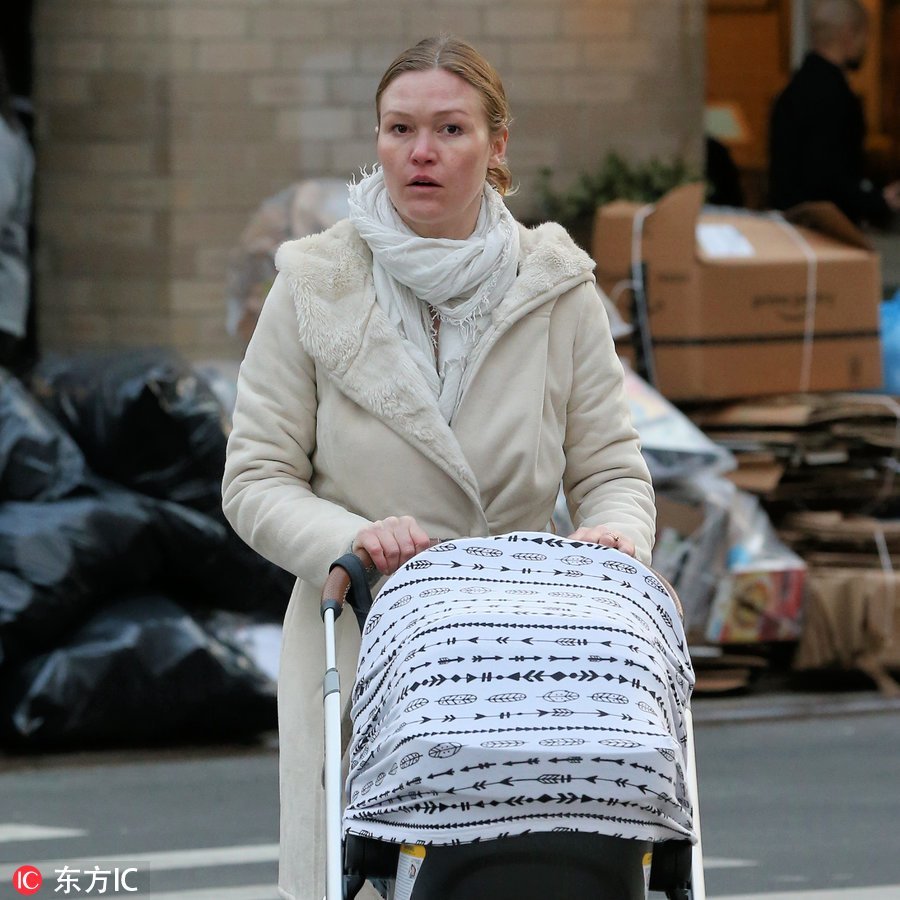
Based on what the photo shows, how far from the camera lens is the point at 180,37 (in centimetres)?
927

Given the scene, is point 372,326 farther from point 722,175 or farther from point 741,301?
point 722,175

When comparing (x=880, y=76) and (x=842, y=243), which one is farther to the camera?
(x=880, y=76)

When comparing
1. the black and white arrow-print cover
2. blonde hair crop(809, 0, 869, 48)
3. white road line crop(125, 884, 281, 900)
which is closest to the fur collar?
the black and white arrow-print cover

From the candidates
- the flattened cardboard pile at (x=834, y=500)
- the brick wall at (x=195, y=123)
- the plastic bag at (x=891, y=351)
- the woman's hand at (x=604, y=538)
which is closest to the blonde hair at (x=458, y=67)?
the woman's hand at (x=604, y=538)

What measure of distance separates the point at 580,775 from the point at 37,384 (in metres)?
5.12

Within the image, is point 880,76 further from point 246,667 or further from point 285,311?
point 285,311

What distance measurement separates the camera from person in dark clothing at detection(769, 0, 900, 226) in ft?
30.3

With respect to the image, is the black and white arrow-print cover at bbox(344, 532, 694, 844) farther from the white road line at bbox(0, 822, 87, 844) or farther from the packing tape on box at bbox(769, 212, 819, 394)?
the packing tape on box at bbox(769, 212, 819, 394)

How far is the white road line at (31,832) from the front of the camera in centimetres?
573

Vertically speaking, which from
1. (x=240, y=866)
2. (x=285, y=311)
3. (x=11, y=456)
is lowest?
(x=240, y=866)

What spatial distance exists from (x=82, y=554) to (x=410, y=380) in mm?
3753

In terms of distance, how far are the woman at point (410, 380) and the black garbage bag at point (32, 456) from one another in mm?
3737

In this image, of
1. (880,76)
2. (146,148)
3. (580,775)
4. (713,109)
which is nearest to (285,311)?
(580,775)

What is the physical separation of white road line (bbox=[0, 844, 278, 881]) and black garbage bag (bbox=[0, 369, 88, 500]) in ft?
5.46
